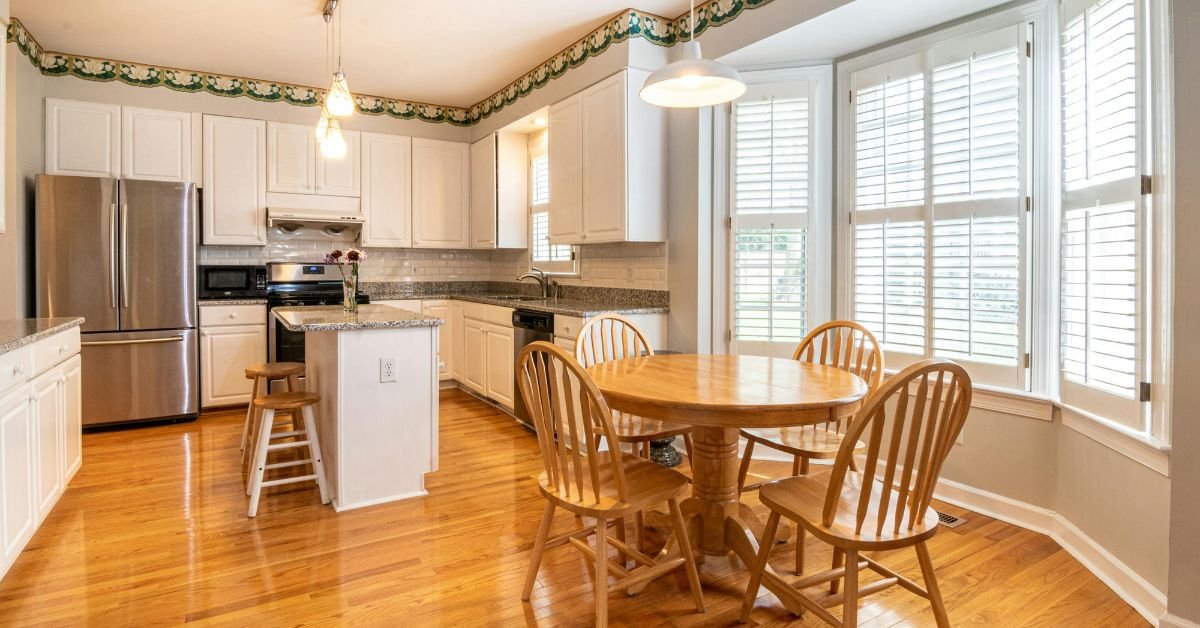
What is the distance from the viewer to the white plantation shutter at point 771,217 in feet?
11.5

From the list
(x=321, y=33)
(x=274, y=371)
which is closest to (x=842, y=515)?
(x=274, y=371)

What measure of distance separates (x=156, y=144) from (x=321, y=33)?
166 cm

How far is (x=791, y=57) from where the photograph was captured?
→ 11.3ft

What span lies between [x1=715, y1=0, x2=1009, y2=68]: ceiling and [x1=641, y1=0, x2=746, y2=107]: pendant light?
955 mm

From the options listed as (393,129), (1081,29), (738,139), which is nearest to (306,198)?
(393,129)

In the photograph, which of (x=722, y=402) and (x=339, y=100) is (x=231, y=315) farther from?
(x=722, y=402)

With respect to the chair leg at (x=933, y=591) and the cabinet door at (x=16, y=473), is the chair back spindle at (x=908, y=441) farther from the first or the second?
the cabinet door at (x=16, y=473)

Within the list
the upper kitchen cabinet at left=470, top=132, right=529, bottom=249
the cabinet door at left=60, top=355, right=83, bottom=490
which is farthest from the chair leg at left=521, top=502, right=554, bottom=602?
the upper kitchen cabinet at left=470, top=132, right=529, bottom=249

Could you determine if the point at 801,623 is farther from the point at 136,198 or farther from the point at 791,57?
the point at 136,198

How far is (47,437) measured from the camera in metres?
2.64

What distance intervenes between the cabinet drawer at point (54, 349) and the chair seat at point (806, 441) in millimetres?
2791

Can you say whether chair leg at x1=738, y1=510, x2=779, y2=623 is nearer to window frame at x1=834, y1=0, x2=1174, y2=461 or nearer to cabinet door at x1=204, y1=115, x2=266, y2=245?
window frame at x1=834, y1=0, x2=1174, y2=461

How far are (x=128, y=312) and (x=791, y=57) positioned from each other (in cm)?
453

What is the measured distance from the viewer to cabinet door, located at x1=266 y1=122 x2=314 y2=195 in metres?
5.02
